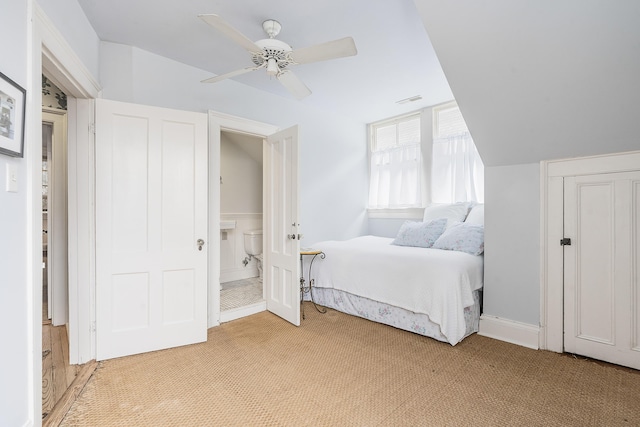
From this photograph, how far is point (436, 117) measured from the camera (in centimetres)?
439

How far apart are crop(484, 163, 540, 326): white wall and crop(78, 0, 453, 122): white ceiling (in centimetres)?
134

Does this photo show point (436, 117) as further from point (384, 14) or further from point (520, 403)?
point (520, 403)

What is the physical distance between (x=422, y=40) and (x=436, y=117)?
1.93m

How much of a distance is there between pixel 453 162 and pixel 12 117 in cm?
424

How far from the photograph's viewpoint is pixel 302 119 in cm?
411

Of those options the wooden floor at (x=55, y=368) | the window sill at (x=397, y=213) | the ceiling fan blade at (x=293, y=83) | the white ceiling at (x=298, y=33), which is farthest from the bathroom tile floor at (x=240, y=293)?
the white ceiling at (x=298, y=33)

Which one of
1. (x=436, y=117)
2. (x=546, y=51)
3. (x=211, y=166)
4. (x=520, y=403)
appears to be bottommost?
(x=520, y=403)

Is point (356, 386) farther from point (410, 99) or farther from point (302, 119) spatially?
point (410, 99)

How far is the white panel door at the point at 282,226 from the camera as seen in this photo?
3033 mm

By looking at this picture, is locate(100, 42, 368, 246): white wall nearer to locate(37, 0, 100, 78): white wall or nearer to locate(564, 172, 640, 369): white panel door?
locate(37, 0, 100, 78): white wall

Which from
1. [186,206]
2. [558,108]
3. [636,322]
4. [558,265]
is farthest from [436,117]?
[186,206]

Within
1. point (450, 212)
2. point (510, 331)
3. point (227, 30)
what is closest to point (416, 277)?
point (510, 331)

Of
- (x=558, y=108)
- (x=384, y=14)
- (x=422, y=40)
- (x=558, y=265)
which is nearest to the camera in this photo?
(x=558, y=108)

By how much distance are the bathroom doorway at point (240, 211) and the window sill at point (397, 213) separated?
6.21ft
